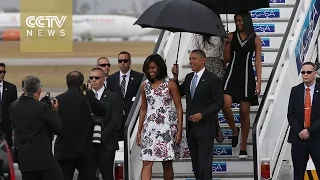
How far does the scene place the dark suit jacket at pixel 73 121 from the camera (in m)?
9.67

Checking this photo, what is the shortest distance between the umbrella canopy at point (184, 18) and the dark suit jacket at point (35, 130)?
1.56 m

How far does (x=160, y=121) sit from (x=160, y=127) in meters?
0.06

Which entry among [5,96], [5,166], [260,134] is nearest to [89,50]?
[5,96]

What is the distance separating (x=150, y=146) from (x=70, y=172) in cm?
90

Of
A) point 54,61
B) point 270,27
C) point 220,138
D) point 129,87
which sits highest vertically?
point 54,61

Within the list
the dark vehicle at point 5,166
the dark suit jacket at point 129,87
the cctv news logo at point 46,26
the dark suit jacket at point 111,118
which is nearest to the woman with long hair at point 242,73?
the dark suit jacket at point 111,118

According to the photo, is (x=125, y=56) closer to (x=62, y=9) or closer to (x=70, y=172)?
(x=70, y=172)

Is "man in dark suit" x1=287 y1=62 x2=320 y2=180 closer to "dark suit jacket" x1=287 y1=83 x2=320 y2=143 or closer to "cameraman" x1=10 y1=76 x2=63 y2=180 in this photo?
"dark suit jacket" x1=287 y1=83 x2=320 y2=143

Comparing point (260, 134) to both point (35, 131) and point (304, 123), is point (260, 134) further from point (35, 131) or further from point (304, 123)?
point (35, 131)

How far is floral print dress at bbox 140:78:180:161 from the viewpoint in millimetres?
9859

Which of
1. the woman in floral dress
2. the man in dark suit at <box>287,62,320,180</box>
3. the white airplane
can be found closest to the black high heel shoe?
the woman in floral dress

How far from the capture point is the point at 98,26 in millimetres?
51156

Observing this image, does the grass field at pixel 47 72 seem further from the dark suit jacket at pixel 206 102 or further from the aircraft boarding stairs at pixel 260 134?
the dark suit jacket at pixel 206 102

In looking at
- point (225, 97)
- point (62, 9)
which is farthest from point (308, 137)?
point (62, 9)
